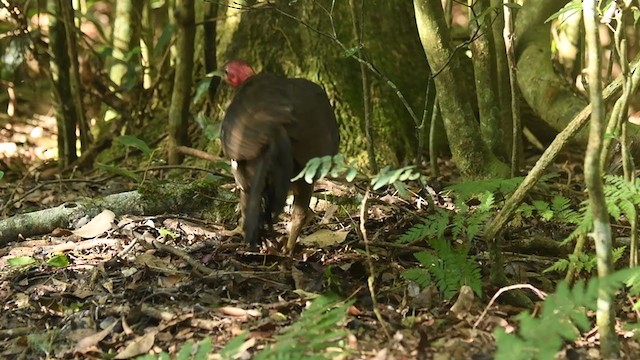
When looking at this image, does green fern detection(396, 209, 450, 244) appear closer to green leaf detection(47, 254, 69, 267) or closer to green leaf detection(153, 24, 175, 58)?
green leaf detection(47, 254, 69, 267)

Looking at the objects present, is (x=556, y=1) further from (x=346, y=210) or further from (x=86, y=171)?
(x=86, y=171)

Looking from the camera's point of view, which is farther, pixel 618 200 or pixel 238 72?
pixel 238 72

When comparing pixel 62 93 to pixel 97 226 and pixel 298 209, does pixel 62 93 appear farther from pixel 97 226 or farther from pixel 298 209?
pixel 298 209

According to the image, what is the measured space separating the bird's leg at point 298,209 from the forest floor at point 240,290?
9 centimetres

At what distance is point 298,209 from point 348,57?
1623 millimetres

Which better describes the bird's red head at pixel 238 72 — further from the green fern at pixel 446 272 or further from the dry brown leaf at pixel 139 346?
the dry brown leaf at pixel 139 346

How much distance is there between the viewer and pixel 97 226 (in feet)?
14.5

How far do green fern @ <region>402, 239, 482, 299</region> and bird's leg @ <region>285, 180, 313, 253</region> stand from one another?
2.88 ft

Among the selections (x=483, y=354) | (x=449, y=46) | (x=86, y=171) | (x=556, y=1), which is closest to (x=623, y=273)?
(x=483, y=354)

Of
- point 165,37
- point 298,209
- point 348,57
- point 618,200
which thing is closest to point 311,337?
point 618,200

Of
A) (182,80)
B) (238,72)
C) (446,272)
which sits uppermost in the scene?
(238,72)

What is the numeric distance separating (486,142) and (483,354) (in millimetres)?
1979

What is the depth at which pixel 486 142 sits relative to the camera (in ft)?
14.9

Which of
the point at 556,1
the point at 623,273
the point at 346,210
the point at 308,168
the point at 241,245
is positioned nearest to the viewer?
the point at 623,273
